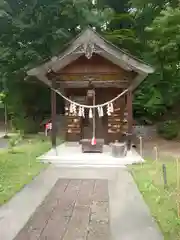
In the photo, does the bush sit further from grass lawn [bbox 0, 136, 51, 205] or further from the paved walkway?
the paved walkway

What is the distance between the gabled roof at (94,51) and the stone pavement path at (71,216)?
5164mm

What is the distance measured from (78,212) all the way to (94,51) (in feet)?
22.3

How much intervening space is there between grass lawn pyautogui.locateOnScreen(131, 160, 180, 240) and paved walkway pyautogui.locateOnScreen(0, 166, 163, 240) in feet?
0.46

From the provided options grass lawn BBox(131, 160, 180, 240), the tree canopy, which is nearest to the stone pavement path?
grass lawn BBox(131, 160, 180, 240)

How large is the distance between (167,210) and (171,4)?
11051 millimetres

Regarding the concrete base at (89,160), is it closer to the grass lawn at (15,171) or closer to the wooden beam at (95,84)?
the grass lawn at (15,171)

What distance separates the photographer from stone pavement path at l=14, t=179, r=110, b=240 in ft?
13.1

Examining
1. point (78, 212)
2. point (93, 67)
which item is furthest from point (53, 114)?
point (78, 212)

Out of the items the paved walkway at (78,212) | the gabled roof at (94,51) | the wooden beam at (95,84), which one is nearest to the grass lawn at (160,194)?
the paved walkway at (78,212)

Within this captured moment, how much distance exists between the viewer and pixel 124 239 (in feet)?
12.7

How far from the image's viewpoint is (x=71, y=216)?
4.71 meters

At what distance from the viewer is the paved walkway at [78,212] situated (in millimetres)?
4051

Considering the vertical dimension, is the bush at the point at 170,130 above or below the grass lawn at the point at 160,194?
above

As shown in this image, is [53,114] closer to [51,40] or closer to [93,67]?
[93,67]
